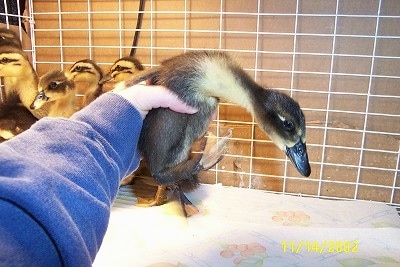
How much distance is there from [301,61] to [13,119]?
3.58 ft

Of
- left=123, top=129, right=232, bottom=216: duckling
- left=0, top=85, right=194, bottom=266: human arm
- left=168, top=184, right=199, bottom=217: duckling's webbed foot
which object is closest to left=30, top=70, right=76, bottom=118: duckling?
left=123, top=129, right=232, bottom=216: duckling

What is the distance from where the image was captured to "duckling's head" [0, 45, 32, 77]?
4.39ft

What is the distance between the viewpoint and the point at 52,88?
138 centimetres

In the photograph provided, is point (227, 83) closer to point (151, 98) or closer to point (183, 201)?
point (151, 98)

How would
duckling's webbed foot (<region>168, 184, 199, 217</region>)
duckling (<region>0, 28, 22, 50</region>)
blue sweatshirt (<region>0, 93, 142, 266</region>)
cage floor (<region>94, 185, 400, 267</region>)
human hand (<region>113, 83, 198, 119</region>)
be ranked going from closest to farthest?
blue sweatshirt (<region>0, 93, 142, 266</region>) → human hand (<region>113, 83, 198, 119</region>) → cage floor (<region>94, 185, 400, 267</region>) → duckling's webbed foot (<region>168, 184, 199, 217</region>) → duckling (<region>0, 28, 22, 50</region>)

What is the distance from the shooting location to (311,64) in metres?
1.35

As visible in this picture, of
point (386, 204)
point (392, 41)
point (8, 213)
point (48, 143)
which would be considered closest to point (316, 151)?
point (386, 204)

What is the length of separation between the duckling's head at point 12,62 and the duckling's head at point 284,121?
3.23 feet

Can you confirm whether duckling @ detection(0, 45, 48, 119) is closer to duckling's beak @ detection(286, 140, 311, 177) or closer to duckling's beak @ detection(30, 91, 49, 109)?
duckling's beak @ detection(30, 91, 49, 109)

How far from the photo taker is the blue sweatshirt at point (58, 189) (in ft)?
1.33

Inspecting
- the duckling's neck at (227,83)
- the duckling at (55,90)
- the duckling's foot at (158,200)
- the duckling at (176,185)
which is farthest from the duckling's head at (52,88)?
the duckling's neck at (227,83)

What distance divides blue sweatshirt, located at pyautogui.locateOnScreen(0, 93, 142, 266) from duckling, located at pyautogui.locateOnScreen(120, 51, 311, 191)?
0.60ft

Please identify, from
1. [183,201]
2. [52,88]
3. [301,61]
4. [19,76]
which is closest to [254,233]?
[183,201]

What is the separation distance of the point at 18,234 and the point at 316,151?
1.21 metres
